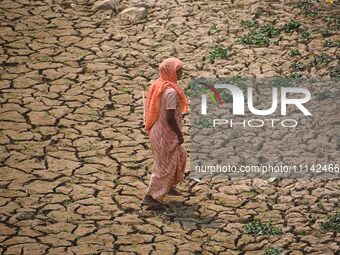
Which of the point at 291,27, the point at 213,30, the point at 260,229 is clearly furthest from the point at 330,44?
the point at 260,229

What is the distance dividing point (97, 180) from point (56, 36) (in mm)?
3697

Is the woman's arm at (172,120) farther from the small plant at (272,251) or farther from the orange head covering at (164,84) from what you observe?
the small plant at (272,251)

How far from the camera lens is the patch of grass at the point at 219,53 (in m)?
12.8

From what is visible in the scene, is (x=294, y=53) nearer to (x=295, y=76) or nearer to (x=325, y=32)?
(x=295, y=76)

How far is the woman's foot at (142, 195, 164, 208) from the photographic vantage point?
9742mm

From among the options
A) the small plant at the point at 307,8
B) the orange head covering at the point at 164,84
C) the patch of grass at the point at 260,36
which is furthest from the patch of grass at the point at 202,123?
the small plant at the point at 307,8

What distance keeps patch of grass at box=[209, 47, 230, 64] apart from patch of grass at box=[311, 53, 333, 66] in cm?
112

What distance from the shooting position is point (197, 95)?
12000 mm

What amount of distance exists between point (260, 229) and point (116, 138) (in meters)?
2.43

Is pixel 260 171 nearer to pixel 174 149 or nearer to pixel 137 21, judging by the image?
pixel 174 149

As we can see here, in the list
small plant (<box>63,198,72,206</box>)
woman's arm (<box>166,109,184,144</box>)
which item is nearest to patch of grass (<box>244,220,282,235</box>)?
woman's arm (<box>166,109,184,144</box>)

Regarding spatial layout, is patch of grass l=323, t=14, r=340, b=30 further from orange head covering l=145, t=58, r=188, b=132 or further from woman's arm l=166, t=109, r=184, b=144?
woman's arm l=166, t=109, r=184, b=144

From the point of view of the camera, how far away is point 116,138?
11.1 m

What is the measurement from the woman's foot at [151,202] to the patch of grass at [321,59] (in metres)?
3.67
